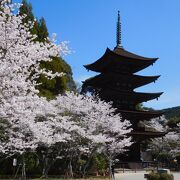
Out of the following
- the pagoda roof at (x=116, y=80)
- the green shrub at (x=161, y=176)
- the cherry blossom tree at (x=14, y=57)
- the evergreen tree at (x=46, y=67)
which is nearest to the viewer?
the cherry blossom tree at (x=14, y=57)

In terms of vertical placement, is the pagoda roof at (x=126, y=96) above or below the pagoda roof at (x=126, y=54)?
below

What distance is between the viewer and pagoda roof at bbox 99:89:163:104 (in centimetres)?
4369

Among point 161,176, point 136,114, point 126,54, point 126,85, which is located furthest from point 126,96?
point 161,176

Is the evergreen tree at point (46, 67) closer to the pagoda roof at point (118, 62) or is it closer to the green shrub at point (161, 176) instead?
the pagoda roof at point (118, 62)

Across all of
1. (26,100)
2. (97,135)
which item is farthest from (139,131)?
(26,100)

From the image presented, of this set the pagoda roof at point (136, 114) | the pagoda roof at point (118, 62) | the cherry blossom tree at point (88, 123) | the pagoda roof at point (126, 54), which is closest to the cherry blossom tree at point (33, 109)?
the cherry blossom tree at point (88, 123)

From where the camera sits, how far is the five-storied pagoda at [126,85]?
43.7m

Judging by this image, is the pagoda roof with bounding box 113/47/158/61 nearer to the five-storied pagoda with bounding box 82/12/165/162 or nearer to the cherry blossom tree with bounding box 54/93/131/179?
the five-storied pagoda with bounding box 82/12/165/162

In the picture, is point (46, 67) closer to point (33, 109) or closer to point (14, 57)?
point (33, 109)

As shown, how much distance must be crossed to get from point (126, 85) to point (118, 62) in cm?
332

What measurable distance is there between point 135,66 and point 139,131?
9.14 m

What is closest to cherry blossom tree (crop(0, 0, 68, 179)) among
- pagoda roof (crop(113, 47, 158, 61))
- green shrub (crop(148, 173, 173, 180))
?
green shrub (crop(148, 173, 173, 180))

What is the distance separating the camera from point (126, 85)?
1844 inches

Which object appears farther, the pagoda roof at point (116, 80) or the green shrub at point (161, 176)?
the pagoda roof at point (116, 80)
